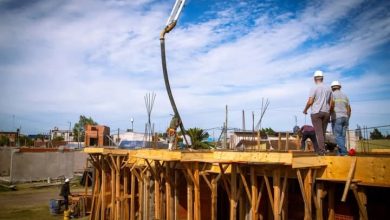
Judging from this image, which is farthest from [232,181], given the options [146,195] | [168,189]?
[146,195]

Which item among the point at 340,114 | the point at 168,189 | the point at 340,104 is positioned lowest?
the point at 168,189

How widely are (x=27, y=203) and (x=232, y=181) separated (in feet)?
65.7

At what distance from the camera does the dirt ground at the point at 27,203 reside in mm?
19750

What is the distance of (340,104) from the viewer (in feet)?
28.1

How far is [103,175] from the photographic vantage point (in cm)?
1656

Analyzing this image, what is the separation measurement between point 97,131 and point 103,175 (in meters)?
8.41

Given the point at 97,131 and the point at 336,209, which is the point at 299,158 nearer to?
the point at 336,209

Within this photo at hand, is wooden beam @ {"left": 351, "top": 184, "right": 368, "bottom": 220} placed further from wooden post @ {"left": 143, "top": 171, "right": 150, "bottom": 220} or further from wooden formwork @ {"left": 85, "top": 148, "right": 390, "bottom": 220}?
wooden post @ {"left": 143, "top": 171, "right": 150, "bottom": 220}

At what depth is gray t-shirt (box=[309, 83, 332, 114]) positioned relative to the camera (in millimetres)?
8242

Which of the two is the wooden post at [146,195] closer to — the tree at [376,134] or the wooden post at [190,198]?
the wooden post at [190,198]

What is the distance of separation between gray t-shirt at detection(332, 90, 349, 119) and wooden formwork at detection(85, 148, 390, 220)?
5.41ft

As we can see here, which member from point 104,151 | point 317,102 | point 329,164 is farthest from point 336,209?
point 104,151

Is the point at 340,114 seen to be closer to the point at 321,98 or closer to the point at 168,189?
the point at 321,98

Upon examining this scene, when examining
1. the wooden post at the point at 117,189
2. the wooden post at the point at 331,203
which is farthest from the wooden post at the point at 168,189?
the wooden post at the point at 331,203
